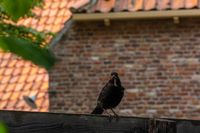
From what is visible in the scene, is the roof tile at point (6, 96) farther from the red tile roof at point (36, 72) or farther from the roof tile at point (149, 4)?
the roof tile at point (149, 4)

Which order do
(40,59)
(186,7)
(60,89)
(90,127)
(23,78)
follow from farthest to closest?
(23,78) → (60,89) → (186,7) → (90,127) → (40,59)

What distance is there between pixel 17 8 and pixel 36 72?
10301mm

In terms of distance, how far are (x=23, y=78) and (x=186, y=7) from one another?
3512mm

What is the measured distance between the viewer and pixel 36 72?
11.7m

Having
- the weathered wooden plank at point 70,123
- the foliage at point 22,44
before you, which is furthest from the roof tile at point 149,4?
the foliage at point 22,44

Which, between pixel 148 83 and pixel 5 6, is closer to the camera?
pixel 5 6

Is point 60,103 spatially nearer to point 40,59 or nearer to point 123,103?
point 123,103

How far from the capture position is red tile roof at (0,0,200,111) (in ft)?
38.8

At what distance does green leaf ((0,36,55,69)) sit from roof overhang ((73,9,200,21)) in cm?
1033

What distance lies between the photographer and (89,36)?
40.4 feet

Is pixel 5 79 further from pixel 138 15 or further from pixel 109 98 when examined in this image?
pixel 109 98

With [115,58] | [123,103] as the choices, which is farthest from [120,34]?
[123,103]

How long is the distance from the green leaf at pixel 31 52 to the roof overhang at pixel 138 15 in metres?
10.3

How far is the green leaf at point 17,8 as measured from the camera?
139 cm
